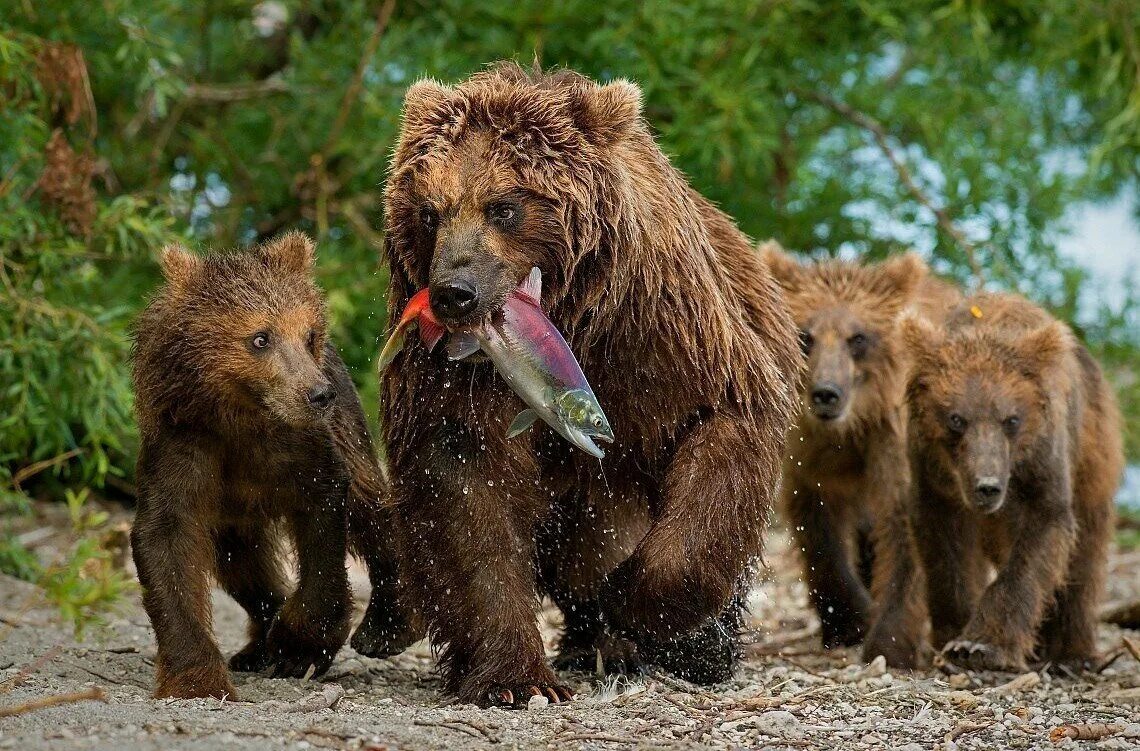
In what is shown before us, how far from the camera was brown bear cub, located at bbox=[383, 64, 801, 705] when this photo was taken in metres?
5.29

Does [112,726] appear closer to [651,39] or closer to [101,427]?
[101,427]

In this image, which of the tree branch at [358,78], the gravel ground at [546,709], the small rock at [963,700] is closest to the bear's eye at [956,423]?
the gravel ground at [546,709]

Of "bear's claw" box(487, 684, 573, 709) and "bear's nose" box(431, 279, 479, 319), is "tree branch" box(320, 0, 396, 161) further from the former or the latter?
"bear's claw" box(487, 684, 573, 709)

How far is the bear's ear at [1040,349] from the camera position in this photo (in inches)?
285

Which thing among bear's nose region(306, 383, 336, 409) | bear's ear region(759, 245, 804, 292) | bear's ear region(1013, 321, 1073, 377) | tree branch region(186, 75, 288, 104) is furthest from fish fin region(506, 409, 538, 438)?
tree branch region(186, 75, 288, 104)

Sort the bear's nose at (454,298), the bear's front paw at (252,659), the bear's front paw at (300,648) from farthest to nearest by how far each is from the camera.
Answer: the bear's front paw at (252,659) < the bear's front paw at (300,648) < the bear's nose at (454,298)

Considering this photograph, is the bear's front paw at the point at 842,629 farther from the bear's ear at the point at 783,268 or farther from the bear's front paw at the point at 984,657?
the bear's ear at the point at 783,268

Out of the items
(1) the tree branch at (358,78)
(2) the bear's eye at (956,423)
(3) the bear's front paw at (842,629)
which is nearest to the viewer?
(2) the bear's eye at (956,423)

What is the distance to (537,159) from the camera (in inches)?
209

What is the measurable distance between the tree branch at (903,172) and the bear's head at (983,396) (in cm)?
201

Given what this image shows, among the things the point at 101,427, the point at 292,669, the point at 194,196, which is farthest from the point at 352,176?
the point at 292,669

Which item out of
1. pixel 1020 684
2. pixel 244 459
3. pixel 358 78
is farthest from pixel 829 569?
pixel 358 78

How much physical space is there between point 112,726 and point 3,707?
43cm

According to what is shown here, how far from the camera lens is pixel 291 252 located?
6105 millimetres
